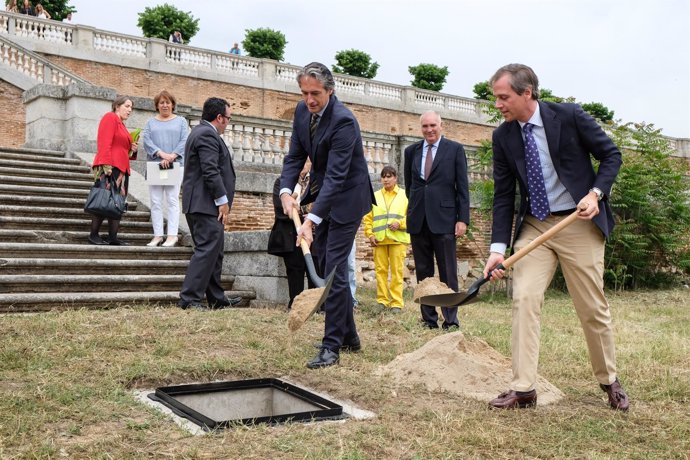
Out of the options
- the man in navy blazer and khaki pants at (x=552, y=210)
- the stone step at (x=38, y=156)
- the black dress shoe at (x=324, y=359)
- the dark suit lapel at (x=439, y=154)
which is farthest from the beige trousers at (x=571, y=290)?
the stone step at (x=38, y=156)

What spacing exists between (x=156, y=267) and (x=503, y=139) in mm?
5427

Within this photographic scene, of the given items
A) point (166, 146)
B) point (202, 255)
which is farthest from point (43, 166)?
point (202, 255)

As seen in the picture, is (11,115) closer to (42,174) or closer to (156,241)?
(42,174)

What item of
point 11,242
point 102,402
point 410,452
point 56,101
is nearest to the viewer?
point 410,452

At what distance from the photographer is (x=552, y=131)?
14.0ft

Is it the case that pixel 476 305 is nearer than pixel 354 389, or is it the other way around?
pixel 354 389

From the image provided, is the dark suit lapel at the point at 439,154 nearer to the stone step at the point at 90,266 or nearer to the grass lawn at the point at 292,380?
the grass lawn at the point at 292,380

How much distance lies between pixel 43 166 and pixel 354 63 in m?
26.6

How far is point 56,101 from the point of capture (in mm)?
12219

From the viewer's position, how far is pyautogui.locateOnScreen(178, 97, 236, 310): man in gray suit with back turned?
24.5ft

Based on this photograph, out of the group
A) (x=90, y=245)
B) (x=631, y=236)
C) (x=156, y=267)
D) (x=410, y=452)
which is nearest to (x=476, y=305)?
(x=631, y=236)

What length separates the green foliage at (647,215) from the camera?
12898 millimetres

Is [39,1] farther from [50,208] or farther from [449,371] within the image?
[449,371]

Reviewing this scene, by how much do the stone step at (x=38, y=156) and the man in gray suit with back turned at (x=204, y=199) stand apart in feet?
15.7
